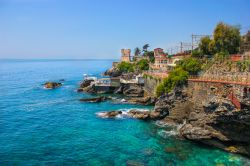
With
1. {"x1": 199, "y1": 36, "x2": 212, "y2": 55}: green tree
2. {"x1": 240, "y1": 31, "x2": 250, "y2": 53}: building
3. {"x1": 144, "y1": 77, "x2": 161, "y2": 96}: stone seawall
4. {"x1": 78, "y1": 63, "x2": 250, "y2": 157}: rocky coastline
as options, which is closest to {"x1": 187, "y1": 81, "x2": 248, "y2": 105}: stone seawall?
{"x1": 78, "y1": 63, "x2": 250, "y2": 157}: rocky coastline

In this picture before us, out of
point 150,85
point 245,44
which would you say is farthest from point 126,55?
point 245,44

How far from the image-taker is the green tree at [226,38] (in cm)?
5347

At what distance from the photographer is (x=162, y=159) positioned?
28.6 meters

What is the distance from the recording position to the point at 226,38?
175ft

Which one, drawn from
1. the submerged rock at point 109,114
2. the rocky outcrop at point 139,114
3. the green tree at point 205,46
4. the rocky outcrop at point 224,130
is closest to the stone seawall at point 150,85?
the rocky outcrop at point 139,114

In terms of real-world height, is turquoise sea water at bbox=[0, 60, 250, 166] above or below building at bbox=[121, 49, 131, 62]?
→ below

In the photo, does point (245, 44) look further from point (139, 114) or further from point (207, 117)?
point (207, 117)

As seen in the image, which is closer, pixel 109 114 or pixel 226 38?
pixel 109 114

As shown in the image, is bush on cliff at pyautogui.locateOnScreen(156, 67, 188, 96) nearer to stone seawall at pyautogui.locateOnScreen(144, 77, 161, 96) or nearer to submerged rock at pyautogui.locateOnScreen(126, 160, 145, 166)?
stone seawall at pyautogui.locateOnScreen(144, 77, 161, 96)

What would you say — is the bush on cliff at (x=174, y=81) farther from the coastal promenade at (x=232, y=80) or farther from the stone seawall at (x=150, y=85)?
the stone seawall at (x=150, y=85)

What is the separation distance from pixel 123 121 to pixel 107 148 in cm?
1189

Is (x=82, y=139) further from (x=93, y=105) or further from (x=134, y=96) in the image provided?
(x=134, y=96)

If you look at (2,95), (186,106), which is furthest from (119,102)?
(2,95)

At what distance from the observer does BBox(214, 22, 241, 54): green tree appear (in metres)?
53.5
